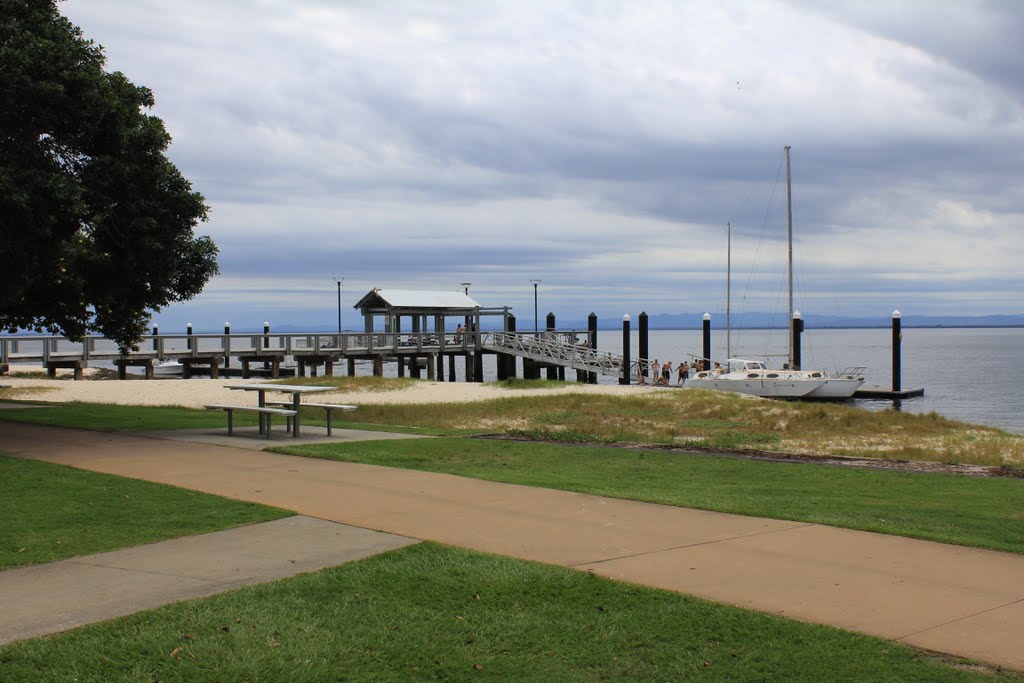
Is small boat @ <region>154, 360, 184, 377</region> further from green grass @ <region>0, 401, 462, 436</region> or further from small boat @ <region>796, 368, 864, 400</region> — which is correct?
green grass @ <region>0, 401, 462, 436</region>

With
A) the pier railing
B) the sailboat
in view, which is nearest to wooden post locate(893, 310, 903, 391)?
the sailboat

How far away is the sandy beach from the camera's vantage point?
103 feet

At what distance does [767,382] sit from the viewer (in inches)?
1928

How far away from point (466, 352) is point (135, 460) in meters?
45.5

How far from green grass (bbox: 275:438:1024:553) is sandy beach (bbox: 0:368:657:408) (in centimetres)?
1653

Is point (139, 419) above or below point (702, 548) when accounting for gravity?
below

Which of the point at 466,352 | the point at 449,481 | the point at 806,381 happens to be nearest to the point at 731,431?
the point at 449,481

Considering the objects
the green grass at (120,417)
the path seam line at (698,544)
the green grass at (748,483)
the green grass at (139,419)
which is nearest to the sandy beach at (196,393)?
the green grass at (120,417)

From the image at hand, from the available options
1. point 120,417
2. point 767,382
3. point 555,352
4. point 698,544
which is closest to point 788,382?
point 767,382

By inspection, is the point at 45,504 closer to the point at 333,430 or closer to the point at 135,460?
the point at 135,460

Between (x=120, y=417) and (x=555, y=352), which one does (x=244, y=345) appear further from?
(x=120, y=417)

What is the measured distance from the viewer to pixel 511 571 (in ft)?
22.8

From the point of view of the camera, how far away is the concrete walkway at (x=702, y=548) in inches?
238

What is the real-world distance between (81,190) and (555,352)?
44248 millimetres
